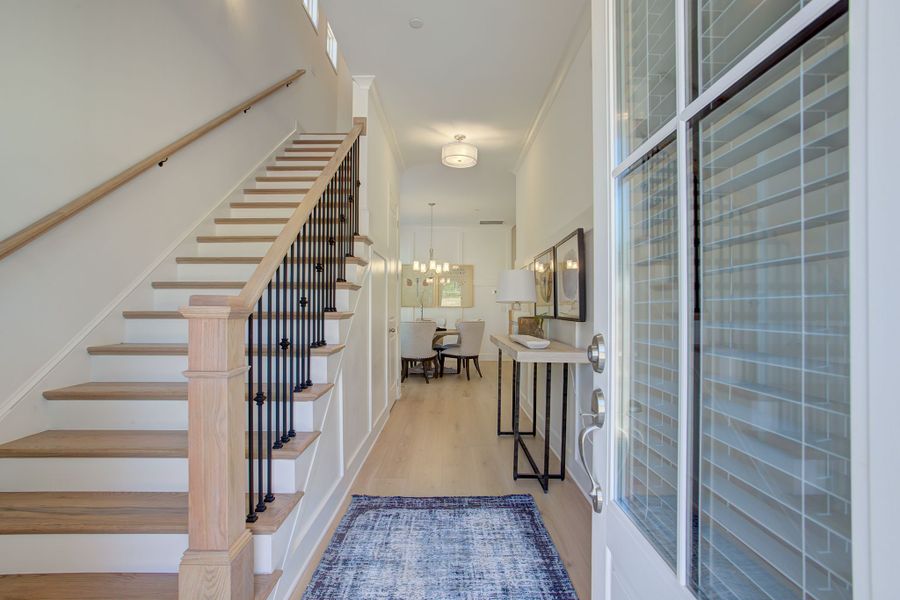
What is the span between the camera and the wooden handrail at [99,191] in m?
1.67

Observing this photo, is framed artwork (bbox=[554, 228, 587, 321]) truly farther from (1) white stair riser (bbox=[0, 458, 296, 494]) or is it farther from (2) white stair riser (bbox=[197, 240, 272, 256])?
(2) white stair riser (bbox=[197, 240, 272, 256])

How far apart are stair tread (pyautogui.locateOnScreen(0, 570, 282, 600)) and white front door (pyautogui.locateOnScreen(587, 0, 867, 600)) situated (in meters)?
1.15

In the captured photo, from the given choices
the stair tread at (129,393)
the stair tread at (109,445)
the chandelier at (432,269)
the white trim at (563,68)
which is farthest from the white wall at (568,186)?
the chandelier at (432,269)

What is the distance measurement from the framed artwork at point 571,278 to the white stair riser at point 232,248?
2122 millimetres

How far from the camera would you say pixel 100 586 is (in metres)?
1.37

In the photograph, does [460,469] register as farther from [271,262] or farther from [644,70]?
[644,70]

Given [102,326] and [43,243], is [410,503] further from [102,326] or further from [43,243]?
[43,243]

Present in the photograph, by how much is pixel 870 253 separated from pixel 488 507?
7.75ft

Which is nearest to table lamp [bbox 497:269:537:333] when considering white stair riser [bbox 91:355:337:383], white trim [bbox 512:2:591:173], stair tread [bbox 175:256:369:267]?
stair tread [bbox 175:256:369:267]

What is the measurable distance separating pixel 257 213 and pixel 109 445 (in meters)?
2.17

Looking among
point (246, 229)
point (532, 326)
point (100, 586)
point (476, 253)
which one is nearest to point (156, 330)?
point (246, 229)

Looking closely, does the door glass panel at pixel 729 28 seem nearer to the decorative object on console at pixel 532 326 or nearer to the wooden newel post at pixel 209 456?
the wooden newel post at pixel 209 456

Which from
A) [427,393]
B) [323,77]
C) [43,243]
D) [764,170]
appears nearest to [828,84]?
[764,170]

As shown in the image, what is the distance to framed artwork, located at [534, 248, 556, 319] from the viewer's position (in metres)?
3.29
